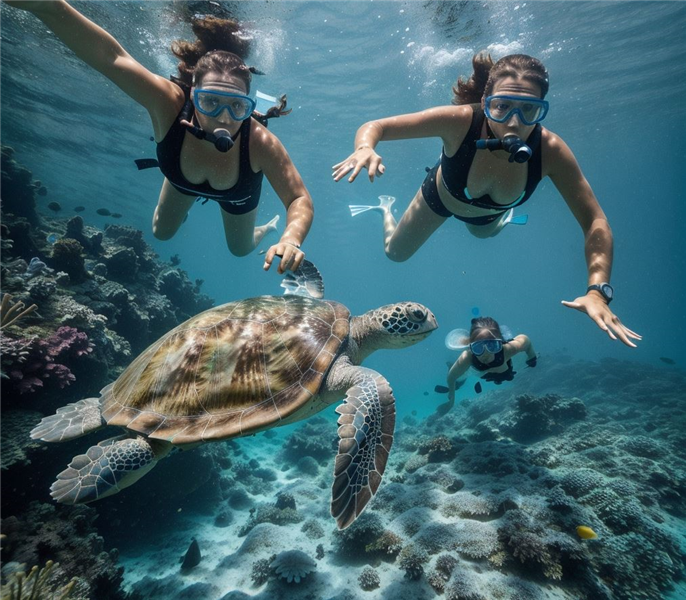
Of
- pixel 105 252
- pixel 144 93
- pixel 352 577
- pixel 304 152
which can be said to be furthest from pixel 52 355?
pixel 304 152

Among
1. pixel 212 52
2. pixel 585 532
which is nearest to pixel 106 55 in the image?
pixel 212 52

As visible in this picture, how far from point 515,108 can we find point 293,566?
6273mm

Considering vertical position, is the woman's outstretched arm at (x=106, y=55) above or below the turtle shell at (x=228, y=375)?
above

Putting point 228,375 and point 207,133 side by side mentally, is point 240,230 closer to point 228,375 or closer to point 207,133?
point 207,133

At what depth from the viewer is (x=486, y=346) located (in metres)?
5.88

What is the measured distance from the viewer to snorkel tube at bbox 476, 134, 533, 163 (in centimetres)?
320

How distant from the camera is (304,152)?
2311cm

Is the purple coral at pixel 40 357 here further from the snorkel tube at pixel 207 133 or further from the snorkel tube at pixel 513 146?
the snorkel tube at pixel 513 146

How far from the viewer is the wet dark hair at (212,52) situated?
3490 millimetres

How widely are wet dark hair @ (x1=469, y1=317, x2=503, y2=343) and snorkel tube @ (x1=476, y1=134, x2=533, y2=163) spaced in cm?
361

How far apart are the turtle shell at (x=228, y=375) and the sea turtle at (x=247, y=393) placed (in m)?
0.01

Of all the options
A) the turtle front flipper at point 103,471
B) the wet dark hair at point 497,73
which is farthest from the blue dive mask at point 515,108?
the turtle front flipper at point 103,471

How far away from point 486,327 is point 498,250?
67689 mm

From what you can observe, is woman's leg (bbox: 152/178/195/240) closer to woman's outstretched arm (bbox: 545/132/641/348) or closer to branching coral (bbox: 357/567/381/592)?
woman's outstretched arm (bbox: 545/132/641/348)
